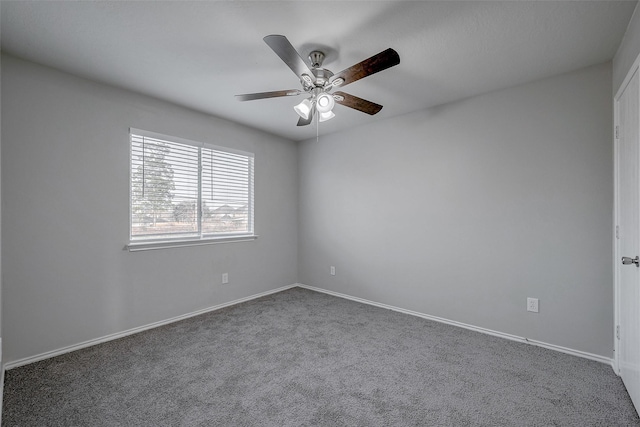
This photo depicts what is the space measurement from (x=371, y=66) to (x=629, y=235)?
79.0 inches

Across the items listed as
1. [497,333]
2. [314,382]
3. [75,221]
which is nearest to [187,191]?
[75,221]

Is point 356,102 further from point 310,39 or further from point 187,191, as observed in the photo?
point 187,191

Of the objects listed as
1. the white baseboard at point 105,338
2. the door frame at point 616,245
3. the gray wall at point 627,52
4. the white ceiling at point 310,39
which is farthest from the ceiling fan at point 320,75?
the white baseboard at point 105,338

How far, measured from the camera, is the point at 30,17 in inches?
69.9

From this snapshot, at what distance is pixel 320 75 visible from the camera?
2064 millimetres

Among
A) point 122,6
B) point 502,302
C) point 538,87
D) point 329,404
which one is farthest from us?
point 502,302

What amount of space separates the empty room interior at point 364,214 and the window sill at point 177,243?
0.03 metres

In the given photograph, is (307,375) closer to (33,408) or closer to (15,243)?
(33,408)

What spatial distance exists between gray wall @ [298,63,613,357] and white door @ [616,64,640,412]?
23cm

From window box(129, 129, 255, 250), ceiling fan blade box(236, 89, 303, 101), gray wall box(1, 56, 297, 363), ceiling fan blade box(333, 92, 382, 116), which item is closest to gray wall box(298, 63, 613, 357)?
ceiling fan blade box(333, 92, 382, 116)

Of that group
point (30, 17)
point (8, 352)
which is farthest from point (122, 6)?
point (8, 352)

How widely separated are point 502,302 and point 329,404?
2.00m

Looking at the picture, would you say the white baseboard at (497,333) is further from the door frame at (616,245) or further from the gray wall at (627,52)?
the gray wall at (627,52)

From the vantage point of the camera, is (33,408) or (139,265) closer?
(33,408)
